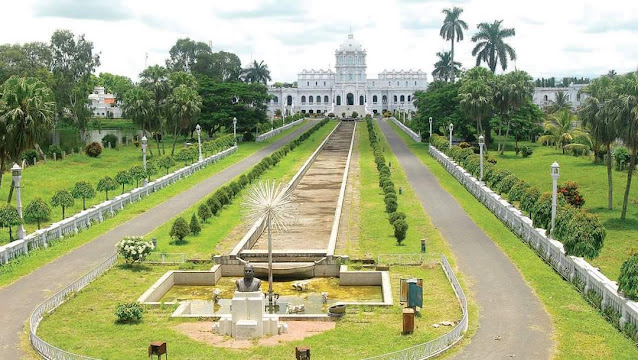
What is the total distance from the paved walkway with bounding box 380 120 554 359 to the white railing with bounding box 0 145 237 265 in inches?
635

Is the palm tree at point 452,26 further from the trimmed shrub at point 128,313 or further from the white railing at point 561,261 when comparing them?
the trimmed shrub at point 128,313

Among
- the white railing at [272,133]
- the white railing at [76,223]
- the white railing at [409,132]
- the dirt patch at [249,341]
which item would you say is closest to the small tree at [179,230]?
the white railing at [76,223]

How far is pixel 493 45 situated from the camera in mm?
98188

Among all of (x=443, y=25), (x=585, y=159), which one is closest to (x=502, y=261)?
(x=585, y=159)

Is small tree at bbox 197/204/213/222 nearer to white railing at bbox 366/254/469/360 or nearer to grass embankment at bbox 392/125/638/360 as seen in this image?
grass embankment at bbox 392/125/638/360

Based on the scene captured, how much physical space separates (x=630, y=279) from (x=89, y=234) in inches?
890

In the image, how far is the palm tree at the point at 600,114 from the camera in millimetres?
35281

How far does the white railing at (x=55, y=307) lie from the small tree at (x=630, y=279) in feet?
43.9

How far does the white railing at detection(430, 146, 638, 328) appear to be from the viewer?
19.7 metres

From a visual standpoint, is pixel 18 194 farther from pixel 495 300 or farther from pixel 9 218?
pixel 495 300

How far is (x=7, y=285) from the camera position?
24.4 meters

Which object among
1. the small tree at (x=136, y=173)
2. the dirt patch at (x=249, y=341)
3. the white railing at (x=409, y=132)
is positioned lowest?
the dirt patch at (x=249, y=341)

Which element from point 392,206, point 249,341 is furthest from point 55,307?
Answer: point 392,206

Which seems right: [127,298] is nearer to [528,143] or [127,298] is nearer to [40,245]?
[40,245]
